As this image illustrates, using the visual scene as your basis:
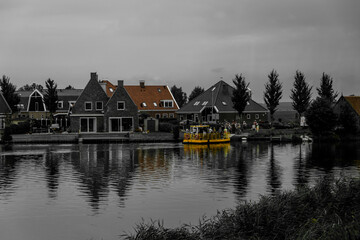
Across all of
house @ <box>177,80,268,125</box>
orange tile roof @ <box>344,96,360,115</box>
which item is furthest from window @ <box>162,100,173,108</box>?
orange tile roof @ <box>344,96,360,115</box>

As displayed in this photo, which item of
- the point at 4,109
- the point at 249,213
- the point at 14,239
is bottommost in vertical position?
the point at 14,239

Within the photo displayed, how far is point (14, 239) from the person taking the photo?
15.9 meters

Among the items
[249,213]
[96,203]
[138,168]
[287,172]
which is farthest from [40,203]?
[287,172]

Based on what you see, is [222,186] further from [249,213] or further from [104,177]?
[249,213]

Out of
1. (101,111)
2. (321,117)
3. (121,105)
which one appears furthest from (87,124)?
(321,117)

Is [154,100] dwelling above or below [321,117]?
above

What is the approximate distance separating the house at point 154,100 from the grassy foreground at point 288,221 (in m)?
80.7

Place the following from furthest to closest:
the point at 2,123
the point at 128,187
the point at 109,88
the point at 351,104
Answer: the point at 109,88, the point at 351,104, the point at 2,123, the point at 128,187

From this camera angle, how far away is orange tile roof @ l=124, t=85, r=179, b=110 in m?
98.1

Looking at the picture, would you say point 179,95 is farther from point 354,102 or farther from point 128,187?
point 128,187

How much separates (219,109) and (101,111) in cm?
2190

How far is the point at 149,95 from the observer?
10056 centimetres

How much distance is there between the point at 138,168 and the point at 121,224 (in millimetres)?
17133

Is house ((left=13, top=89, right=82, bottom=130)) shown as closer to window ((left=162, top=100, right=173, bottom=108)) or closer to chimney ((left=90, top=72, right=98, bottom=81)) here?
window ((left=162, top=100, right=173, bottom=108))
